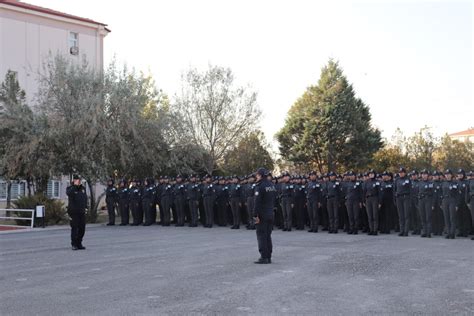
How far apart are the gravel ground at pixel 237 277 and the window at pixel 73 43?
27.9 metres

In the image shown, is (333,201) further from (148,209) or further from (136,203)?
(136,203)

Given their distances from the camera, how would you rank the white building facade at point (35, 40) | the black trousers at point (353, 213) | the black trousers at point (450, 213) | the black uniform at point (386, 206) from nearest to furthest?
1. the black trousers at point (450, 213)
2. the black trousers at point (353, 213)
3. the black uniform at point (386, 206)
4. the white building facade at point (35, 40)

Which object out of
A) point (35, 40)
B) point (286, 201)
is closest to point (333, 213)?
point (286, 201)

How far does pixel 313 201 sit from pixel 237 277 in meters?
10.5

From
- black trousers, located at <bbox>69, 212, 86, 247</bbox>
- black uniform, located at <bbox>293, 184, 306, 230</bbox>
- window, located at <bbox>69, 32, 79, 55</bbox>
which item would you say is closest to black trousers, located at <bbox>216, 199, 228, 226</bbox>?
black uniform, located at <bbox>293, 184, 306, 230</bbox>

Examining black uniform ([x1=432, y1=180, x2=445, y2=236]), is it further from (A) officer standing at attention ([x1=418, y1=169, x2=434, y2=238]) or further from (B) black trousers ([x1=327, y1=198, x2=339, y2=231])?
(B) black trousers ([x1=327, y1=198, x2=339, y2=231])

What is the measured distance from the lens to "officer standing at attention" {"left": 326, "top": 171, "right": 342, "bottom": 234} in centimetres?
1998

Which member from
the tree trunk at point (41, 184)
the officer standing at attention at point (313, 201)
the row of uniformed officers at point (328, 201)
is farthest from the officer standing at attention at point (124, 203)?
the officer standing at attention at point (313, 201)

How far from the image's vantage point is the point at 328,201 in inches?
800

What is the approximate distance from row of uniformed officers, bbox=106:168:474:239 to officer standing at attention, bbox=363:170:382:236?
31mm

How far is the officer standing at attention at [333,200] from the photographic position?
20.0m

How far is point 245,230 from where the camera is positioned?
837 inches

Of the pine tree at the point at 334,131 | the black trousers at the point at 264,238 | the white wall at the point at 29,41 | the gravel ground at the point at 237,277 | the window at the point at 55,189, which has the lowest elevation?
the gravel ground at the point at 237,277

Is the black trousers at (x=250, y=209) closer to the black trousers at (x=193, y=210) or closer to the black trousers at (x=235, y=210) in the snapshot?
the black trousers at (x=235, y=210)
